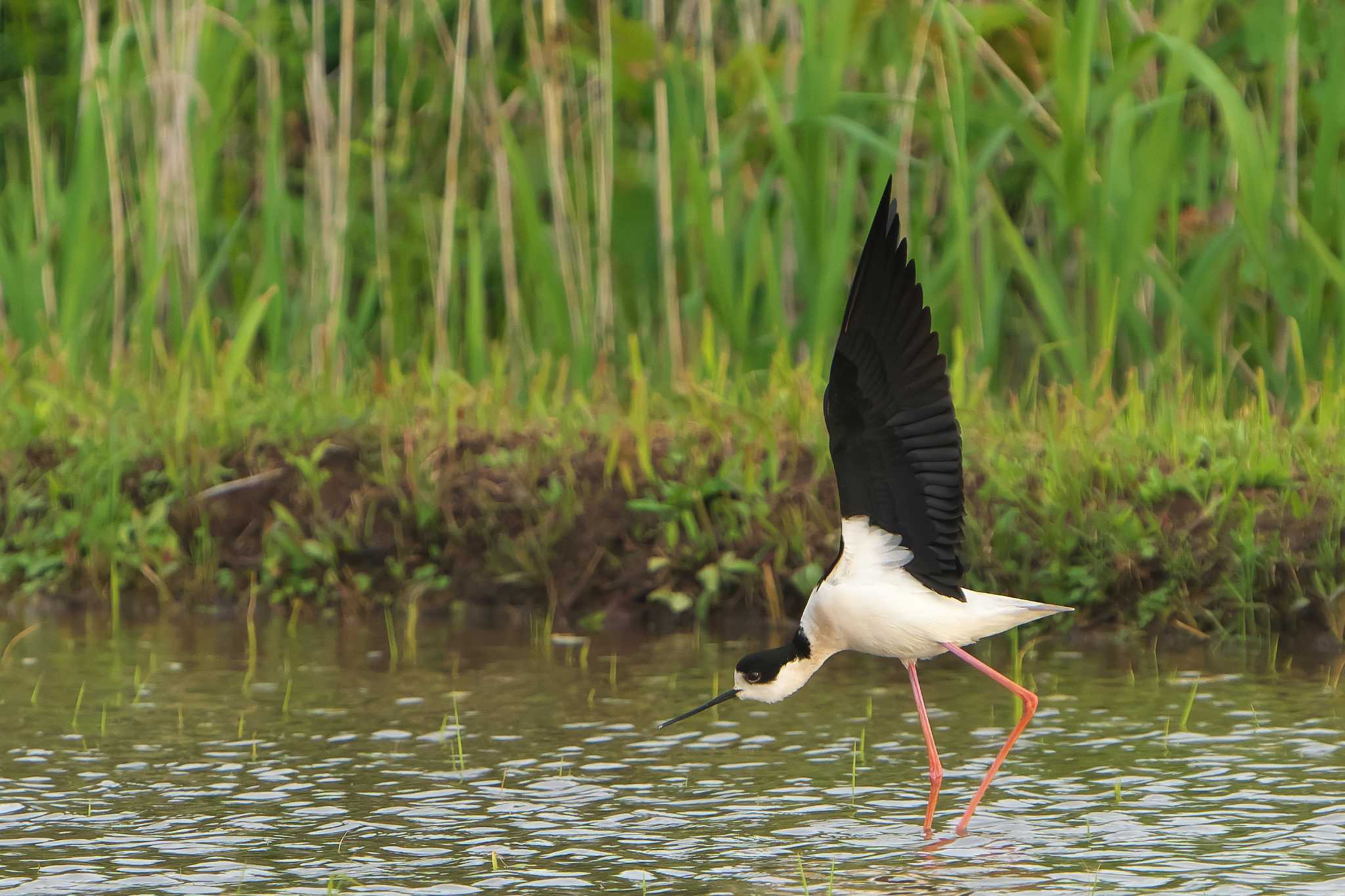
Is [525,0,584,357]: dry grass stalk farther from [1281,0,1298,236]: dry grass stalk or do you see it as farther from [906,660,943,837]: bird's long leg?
[906,660,943,837]: bird's long leg

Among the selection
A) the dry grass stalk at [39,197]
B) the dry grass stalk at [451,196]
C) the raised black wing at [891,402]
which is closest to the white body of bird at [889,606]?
the raised black wing at [891,402]

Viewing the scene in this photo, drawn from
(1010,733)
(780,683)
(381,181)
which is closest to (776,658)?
(780,683)

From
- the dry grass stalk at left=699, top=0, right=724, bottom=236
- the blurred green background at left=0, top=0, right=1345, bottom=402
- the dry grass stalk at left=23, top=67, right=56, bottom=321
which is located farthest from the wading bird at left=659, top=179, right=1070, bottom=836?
the dry grass stalk at left=23, top=67, right=56, bottom=321

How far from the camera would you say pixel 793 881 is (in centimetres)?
401

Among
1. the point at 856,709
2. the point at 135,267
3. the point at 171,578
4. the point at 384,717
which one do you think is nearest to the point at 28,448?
the point at 171,578

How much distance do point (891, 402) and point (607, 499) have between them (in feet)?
8.05

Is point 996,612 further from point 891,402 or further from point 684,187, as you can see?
point 684,187

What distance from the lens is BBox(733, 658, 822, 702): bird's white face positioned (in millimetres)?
4945

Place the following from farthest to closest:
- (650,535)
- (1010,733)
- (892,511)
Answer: (650,535)
(1010,733)
(892,511)

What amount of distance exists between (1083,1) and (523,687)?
3.05 meters

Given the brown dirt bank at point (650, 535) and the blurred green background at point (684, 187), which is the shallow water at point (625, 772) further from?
the blurred green background at point (684, 187)

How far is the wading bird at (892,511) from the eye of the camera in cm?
441

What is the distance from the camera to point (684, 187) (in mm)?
7871

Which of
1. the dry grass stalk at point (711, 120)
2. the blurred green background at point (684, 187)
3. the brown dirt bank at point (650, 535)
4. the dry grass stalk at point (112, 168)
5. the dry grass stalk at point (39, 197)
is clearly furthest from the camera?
the dry grass stalk at point (39, 197)
